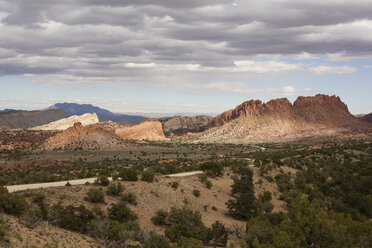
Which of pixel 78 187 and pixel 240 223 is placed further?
pixel 240 223

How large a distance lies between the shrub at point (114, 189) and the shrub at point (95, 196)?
1794 mm

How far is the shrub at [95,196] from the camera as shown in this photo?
28.8 m

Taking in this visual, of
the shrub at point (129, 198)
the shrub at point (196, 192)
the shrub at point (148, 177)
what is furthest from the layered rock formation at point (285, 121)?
the shrub at point (129, 198)

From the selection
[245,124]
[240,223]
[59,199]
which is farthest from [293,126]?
[59,199]

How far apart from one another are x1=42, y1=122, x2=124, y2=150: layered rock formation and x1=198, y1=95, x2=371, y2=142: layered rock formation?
184 ft

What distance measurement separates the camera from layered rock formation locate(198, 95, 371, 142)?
15388cm

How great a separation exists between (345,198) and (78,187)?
90.6 feet

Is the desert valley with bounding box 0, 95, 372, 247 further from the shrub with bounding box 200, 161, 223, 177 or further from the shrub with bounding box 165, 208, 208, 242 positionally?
the shrub with bounding box 200, 161, 223, 177

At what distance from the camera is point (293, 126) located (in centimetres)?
16075

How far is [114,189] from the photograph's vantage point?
31266mm

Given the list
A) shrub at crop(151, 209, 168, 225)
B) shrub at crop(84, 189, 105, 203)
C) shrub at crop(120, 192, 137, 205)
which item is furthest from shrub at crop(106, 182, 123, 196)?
shrub at crop(151, 209, 168, 225)

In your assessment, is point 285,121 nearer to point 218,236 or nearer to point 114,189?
point 114,189

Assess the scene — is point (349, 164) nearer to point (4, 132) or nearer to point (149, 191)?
point (149, 191)

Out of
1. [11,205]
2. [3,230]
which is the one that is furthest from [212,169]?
[3,230]
